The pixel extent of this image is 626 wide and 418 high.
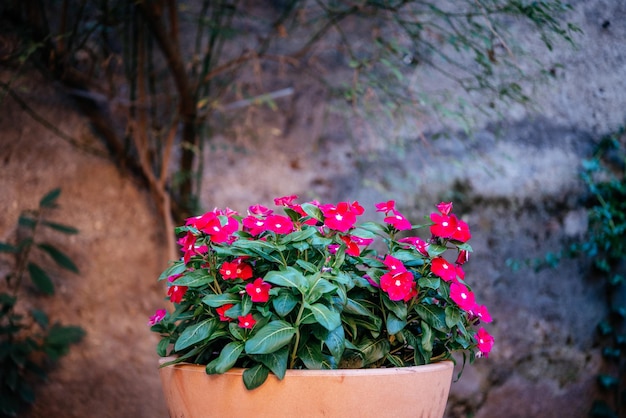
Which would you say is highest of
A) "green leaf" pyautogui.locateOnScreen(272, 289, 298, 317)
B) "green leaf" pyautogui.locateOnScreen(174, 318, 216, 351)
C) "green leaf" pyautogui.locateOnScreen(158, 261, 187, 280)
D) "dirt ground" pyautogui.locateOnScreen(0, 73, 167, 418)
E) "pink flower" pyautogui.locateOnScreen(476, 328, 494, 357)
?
"green leaf" pyautogui.locateOnScreen(272, 289, 298, 317)

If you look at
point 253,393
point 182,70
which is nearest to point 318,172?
point 182,70

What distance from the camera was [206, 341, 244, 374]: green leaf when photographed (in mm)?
1081

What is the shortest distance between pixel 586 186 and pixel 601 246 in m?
0.28

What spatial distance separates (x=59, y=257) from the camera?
8.14 ft

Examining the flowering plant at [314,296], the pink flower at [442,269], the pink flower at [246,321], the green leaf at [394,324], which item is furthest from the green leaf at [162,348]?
the pink flower at [442,269]

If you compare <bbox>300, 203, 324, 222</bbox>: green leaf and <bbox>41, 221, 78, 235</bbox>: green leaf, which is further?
<bbox>41, 221, 78, 235</bbox>: green leaf

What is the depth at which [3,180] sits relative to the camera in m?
2.56

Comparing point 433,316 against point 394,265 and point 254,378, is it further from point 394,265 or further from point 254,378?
point 254,378

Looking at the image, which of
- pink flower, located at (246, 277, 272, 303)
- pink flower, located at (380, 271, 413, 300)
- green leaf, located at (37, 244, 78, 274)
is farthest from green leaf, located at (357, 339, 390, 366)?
green leaf, located at (37, 244, 78, 274)

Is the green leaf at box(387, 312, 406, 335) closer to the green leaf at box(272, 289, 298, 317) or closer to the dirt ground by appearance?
the green leaf at box(272, 289, 298, 317)

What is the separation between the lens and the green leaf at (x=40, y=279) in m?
2.44

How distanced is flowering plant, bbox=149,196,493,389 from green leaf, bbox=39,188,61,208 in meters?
1.41

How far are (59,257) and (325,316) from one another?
69.5 inches

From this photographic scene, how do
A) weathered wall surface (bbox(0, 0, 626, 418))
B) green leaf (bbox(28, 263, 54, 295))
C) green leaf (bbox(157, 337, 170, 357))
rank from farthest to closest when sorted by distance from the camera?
weathered wall surface (bbox(0, 0, 626, 418)) < green leaf (bbox(28, 263, 54, 295)) < green leaf (bbox(157, 337, 170, 357))
